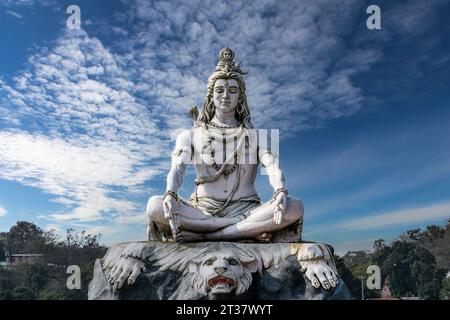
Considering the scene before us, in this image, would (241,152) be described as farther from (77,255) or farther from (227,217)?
(77,255)

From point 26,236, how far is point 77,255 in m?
7.57

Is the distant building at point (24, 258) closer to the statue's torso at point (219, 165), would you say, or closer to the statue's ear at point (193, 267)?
the statue's torso at point (219, 165)

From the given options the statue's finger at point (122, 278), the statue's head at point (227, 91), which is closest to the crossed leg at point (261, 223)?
the statue's finger at point (122, 278)

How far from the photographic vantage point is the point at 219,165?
6.96 meters

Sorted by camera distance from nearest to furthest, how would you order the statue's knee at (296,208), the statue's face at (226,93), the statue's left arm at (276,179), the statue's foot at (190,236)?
the statue's left arm at (276,179), the statue's knee at (296,208), the statue's foot at (190,236), the statue's face at (226,93)

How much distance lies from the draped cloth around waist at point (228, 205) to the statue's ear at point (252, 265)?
3.47 feet

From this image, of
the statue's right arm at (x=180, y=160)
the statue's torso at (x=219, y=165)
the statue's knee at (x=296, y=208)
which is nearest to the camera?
the statue's knee at (x=296, y=208)

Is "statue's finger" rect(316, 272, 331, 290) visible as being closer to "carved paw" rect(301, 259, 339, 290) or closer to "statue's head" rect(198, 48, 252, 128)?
"carved paw" rect(301, 259, 339, 290)

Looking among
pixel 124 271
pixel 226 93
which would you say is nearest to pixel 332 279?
pixel 124 271

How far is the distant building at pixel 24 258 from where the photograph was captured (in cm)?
2564

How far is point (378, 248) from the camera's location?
97.9 ft

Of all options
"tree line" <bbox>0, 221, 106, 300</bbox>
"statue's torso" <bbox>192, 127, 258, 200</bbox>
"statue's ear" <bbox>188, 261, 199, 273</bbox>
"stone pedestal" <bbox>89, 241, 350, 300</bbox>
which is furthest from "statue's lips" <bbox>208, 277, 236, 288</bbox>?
"tree line" <bbox>0, 221, 106, 300</bbox>

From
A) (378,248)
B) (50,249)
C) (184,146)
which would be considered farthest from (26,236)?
(184,146)

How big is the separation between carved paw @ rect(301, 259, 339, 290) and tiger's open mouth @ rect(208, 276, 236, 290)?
0.86 m
